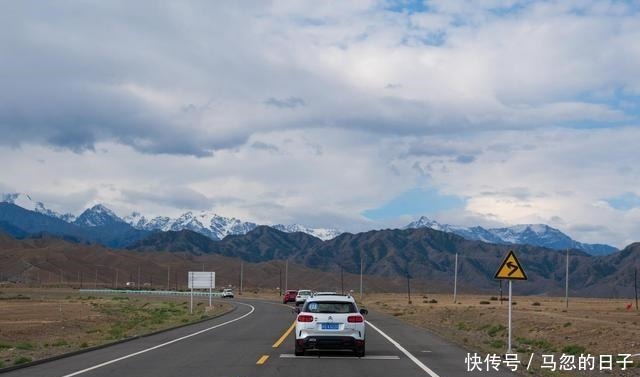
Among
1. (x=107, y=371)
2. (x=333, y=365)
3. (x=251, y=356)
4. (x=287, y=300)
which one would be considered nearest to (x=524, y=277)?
(x=333, y=365)

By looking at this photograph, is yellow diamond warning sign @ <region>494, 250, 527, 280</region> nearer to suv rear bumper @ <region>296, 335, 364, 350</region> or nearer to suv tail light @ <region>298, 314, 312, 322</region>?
suv rear bumper @ <region>296, 335, 364, 350</region>

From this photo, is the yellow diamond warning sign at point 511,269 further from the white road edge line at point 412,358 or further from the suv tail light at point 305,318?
the suv tail light at point 305,318

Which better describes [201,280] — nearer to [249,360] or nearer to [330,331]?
[330,331]

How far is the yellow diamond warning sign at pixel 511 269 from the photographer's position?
2120 cm

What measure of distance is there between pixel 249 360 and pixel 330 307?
9.04ft

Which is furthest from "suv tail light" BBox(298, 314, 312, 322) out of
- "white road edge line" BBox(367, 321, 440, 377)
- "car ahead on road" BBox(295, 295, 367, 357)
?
"white road edge line" BBox(367, 321, 440, 377)

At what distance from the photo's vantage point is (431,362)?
19.5 meters

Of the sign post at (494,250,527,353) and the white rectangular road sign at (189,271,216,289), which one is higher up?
the sign post at (494,250,527,353)

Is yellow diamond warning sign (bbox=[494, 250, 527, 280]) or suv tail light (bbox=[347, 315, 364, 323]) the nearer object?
suv tail light (bbox=[347, 315, 364, 323])

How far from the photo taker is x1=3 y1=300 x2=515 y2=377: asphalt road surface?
16.9 m

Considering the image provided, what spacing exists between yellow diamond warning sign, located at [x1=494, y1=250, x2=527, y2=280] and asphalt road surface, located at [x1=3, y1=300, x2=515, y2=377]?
255 centimetres

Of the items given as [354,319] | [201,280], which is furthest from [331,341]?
[201,280]

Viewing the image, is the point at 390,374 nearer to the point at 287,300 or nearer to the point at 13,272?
the point at 287,300

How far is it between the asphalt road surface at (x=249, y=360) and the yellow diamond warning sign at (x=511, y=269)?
2552 millimetres
